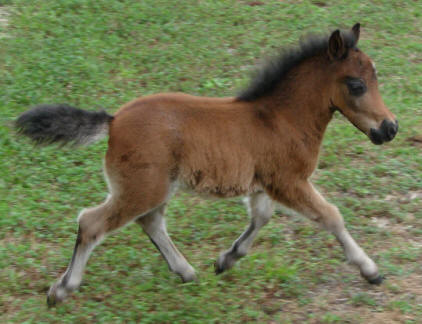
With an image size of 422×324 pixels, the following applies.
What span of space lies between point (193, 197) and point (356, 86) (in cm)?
210

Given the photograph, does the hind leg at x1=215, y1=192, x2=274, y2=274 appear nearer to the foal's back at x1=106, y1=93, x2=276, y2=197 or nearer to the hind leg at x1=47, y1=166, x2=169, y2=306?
the foal's back at x1=106, y1=93, x2=276, y2=197

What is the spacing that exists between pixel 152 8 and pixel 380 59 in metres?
3.28

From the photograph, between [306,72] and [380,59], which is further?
[380,59]

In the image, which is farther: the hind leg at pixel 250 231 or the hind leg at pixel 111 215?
the hind leg at pixel 250 231

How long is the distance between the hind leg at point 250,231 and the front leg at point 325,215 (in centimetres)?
32

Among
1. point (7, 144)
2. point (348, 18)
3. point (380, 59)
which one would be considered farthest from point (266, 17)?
point (7, 144)

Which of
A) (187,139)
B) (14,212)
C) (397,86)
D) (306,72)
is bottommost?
(14,212)

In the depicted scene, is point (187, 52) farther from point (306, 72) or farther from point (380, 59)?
point (306, 72)

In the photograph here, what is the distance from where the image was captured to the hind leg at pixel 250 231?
5.33 meters

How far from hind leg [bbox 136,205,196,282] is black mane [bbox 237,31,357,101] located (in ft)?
3.73

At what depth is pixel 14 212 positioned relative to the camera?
5871mm

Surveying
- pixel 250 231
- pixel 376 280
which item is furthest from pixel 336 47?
pixel 376 280

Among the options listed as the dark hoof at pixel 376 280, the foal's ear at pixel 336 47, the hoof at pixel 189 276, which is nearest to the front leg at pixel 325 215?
the dark hoof at pixel 376 280

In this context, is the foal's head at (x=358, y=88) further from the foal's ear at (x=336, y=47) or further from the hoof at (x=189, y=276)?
the hoof at (x=189, y=276)
